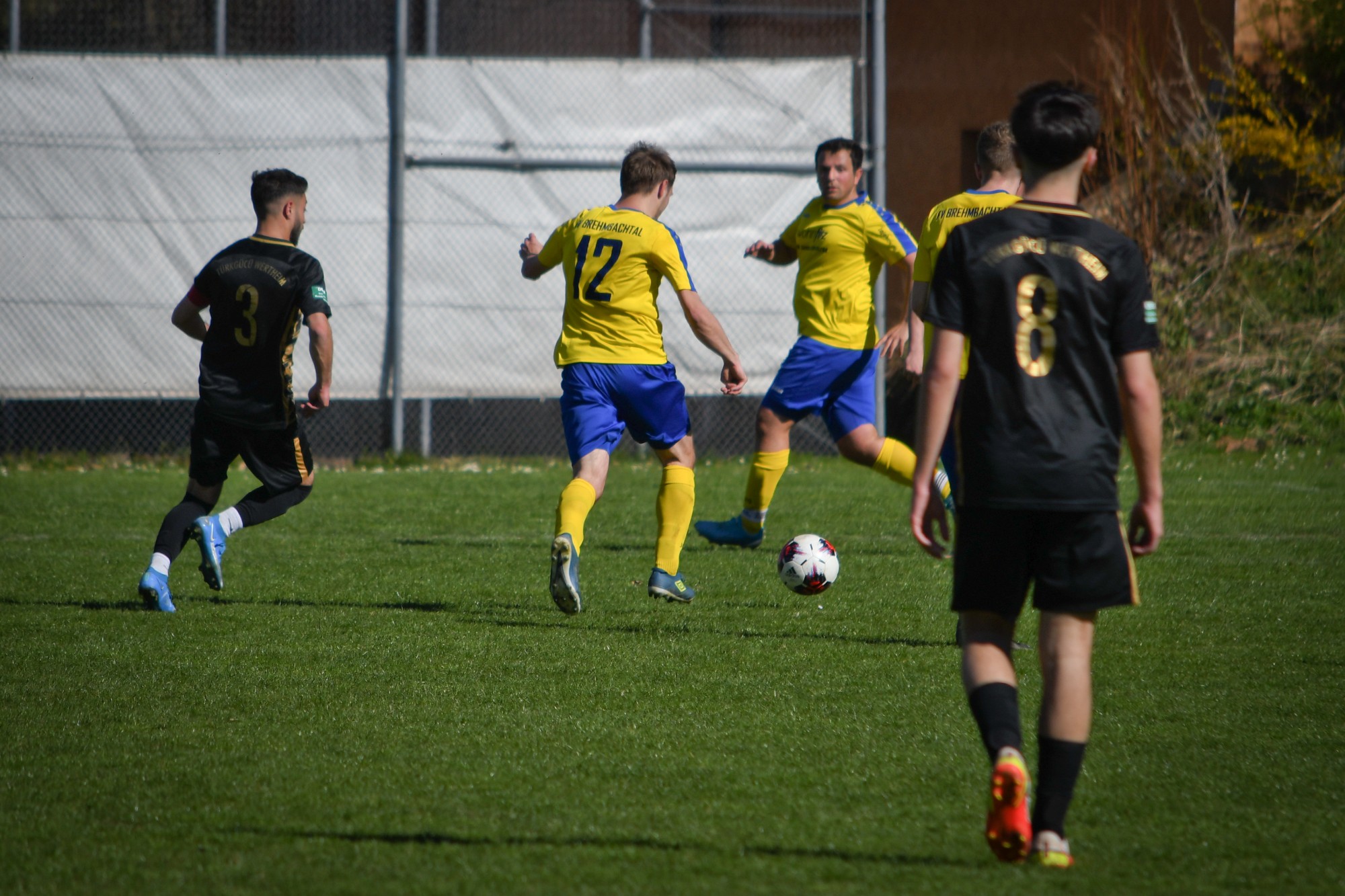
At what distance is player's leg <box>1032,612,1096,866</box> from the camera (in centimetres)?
289

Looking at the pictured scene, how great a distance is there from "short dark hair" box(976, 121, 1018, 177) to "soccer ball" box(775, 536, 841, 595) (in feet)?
5.66

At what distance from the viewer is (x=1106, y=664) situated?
4906 mm

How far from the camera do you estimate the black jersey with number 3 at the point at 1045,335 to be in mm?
2877

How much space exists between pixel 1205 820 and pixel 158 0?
12432 mm

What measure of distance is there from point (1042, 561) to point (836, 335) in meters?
4.61

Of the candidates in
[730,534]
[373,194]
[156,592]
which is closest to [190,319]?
[156,592]

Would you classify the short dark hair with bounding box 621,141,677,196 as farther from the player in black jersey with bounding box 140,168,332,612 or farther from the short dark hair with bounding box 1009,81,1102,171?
the short dark hair with bounding box 1009,81,1102,171

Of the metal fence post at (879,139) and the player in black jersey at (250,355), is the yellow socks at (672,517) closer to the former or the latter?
the player in black jersey at (250,355)

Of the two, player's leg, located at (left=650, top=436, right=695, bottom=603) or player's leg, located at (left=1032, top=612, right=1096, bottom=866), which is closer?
player's leg, located at (left=1032, top=612, right=1096, bottom=866)

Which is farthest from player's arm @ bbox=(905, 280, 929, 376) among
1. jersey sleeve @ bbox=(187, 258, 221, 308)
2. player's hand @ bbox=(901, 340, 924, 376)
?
jersey sleeve @ bbox=(187, 258, 221, 308)

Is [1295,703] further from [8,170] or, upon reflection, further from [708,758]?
[8,170]

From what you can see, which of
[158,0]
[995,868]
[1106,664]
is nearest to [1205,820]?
[995,868]

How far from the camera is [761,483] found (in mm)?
7469

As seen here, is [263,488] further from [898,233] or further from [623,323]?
[898,233]
